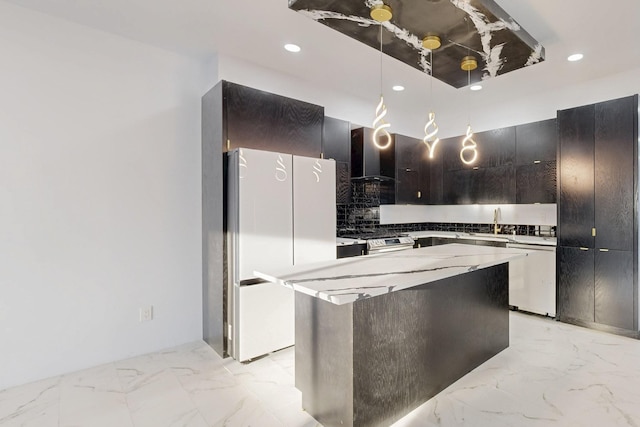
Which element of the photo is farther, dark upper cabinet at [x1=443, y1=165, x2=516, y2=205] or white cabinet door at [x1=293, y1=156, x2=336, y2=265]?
dark upper cabinet at [x1=443, y1=165, x2=516, y2=205]

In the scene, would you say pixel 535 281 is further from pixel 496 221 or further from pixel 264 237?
pixel 264 237

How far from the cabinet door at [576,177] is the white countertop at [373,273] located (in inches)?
60.2

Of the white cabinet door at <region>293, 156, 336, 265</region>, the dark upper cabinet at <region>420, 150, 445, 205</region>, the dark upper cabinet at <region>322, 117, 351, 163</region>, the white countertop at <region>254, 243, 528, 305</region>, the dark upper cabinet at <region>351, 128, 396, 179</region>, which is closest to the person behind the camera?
the white countertop at <region>254, 243, 528, 305</region>

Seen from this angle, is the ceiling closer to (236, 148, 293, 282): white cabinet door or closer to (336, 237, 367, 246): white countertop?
(236, 148, 293, 282): white cabinet door

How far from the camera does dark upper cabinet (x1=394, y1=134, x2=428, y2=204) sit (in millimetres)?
Result: 4836

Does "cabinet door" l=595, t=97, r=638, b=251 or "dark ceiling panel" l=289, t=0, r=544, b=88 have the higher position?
"dark ceiling panel" l=289, t=0, r=544, b=88

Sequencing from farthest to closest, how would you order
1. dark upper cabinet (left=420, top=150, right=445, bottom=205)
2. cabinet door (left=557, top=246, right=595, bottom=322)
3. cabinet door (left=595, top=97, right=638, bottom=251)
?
dark upper cabinet (left=420, top=150, right=445, bottom=205) < cabinet door (left=557, top=246, right=595, bottom=322) < cabinet door (left=595, top=97, right=638, bottom=251)

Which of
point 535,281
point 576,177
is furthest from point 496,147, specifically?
point 535,281

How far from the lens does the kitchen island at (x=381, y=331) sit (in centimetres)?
187

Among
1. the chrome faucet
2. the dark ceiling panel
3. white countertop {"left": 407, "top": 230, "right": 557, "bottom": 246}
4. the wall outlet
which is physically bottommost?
the wall outlet

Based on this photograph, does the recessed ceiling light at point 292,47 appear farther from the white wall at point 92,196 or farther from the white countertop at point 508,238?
the white countertop at point 508,238

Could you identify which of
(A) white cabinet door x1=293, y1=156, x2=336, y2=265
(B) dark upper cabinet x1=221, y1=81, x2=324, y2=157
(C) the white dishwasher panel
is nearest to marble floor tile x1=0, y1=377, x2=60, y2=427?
(A) white cabinet door x1=293, y1=156, x2=336, y2=265

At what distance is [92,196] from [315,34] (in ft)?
7.62

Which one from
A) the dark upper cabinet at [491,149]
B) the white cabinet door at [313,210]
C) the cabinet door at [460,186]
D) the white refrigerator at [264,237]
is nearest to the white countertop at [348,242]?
the white cabinet door at [313,210]
